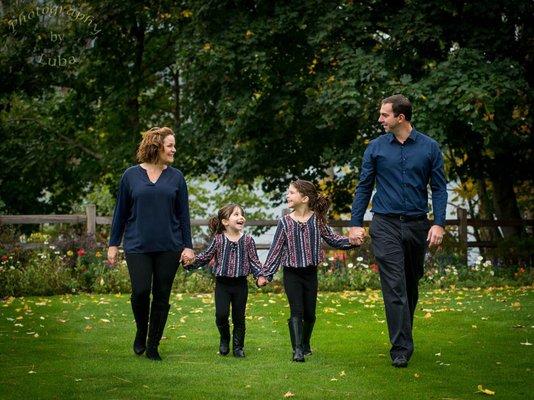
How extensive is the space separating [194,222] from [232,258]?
10823mm

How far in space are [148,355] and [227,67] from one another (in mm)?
11928

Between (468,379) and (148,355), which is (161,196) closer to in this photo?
(148,355)

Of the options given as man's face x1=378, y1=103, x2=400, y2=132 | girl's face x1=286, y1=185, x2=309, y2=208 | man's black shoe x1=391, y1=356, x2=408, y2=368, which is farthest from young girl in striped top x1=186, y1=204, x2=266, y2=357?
man's face x1=378, y1=103, x2=400, y2=132

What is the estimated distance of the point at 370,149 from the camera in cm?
798

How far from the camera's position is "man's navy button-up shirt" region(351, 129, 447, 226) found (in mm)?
7789

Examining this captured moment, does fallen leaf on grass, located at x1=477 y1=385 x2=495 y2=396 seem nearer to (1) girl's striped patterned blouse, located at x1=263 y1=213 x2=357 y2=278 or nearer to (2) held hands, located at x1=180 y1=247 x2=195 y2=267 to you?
(1) girl's striped patterned blouse, located at x1=263 y1=213 x2=357 y2=278

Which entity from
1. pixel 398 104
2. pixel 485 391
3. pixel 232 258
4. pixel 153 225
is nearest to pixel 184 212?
pixel 153 225

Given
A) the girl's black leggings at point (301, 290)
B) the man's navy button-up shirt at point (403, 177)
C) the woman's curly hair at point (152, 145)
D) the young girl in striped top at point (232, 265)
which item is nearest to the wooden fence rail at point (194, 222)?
the young girl in striped top at point (232, 265)

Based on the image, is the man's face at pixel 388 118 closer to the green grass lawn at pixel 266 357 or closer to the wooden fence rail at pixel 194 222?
the green grass lawn at pixel 266 357

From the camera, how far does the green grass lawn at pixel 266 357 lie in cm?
679

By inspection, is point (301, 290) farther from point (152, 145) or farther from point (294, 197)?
point (152, 145)

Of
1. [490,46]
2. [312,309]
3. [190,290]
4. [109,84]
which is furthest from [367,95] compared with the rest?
[312,309]

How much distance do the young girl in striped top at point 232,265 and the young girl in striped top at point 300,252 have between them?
9.4 inches

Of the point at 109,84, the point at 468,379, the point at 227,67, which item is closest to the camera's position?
the point at 468,379
